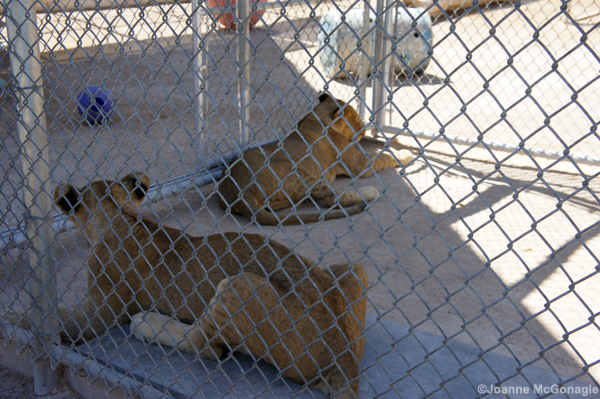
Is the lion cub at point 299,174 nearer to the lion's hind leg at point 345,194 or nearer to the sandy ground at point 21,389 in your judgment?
the lion's hind leg at point 345,194

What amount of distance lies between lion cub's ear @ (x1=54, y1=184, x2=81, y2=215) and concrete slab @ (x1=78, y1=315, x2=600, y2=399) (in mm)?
819

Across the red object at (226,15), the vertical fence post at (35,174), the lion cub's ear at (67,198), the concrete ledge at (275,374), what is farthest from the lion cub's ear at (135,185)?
the red object at (226,15)

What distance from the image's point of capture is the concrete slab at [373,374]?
259 centimetres

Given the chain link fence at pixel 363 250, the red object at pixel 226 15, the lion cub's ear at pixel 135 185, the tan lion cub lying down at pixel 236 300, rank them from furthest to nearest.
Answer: the lion cub's ear at pixel 135 185 → the tan lion cub lying down at pixel 236 300 → the red object at pixel 226 15 → the chain link fence at pixel 363 250

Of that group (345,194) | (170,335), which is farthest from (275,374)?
(345,194)

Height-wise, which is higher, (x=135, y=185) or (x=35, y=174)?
(x=135, y=185)

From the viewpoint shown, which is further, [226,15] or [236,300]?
[226,15]

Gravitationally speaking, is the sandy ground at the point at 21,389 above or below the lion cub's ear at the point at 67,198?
below

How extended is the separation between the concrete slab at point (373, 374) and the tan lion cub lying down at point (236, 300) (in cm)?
9

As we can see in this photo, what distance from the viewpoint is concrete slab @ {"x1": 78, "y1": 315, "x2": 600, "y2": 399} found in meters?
2.59

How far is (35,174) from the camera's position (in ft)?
9.34

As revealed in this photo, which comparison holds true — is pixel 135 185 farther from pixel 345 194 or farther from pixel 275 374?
pixel 345 194

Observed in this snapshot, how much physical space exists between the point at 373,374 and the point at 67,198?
6.66 feet

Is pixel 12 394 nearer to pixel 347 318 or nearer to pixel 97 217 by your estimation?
pixel 97 217
